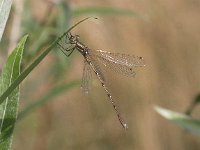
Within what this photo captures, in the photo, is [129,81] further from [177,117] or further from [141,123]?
[177,117]

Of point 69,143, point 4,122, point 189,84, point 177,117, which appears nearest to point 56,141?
point 69,143

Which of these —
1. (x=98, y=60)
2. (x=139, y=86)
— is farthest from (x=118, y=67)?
(x=139, y=86)

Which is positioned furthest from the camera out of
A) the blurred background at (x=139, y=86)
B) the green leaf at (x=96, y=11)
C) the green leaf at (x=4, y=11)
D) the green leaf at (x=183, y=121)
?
the blurred background at (x=139, y=86)

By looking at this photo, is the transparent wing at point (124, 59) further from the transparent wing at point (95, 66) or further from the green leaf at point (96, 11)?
the green leaf at point (96, 11)

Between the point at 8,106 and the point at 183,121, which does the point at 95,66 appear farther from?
the point at 8,106

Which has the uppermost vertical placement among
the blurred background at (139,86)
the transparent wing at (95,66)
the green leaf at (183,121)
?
the transparent wing at (95,66)

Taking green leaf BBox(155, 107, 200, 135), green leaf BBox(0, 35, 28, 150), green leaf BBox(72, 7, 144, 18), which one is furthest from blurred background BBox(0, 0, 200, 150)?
green leaf BBox(0, 35, 28, 150)

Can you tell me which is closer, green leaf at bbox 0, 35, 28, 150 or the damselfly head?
green leaf at bbox 0, 35, 28, 150

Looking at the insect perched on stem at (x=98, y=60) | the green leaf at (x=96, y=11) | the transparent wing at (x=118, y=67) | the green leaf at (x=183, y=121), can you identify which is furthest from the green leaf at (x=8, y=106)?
the green leaf at (x=96, y=11)

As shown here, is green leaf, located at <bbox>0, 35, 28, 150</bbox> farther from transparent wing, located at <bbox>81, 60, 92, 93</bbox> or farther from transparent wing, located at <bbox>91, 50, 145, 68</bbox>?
transparent wing, located at <bbox>91, 50, 145, 68</bbox>
